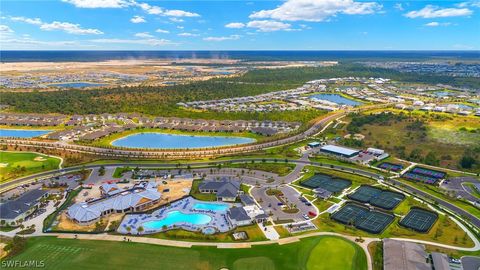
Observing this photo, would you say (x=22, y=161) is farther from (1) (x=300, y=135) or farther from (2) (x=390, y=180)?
(2) (x=390, y=180)

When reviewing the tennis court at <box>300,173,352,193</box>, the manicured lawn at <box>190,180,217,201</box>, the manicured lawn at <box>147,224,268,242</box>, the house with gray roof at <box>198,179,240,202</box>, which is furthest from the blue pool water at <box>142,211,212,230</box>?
the tennis court at <box>300,173,352,193</box>

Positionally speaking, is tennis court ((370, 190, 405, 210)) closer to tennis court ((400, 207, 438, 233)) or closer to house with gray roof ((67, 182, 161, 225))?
tennis court ((400, 207, 438, 233))

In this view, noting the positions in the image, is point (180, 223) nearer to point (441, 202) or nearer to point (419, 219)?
point (419, 219)

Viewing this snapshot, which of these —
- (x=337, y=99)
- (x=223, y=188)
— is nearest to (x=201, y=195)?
(x=223, y=188)

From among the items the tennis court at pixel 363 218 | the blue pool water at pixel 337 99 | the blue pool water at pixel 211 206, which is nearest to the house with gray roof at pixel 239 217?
the blue pool water at pixel 211 206

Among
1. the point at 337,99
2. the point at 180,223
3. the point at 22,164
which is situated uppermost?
the point at 337,99
